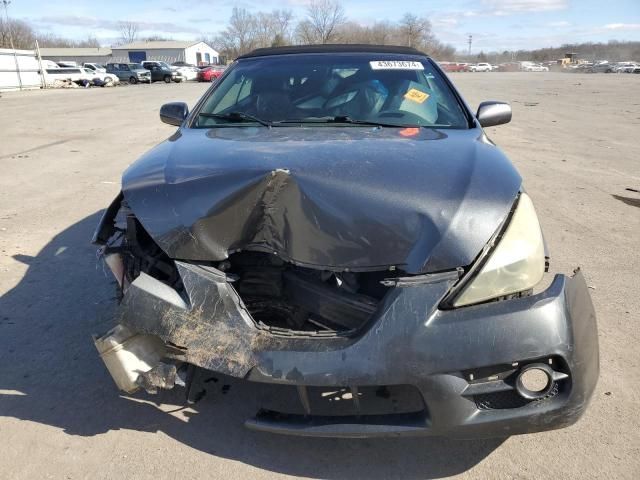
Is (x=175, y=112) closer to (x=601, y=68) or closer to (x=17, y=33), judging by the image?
(x=601, y=68)

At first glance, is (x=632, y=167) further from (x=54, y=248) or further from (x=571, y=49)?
(x=571, y=49)

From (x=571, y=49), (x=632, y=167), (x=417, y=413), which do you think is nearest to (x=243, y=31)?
(x=571, y=49)

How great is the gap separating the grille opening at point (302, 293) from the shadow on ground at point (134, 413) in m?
0.53

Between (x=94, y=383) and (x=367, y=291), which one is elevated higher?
(x=367, y=291)

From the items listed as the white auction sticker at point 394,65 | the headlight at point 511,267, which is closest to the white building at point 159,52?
the white auction sticker at point 394,65

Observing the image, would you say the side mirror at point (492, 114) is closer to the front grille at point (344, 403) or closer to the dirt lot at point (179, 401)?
the dirt lot at point (179, 401)

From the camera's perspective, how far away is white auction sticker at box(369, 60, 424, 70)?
3.61 meters

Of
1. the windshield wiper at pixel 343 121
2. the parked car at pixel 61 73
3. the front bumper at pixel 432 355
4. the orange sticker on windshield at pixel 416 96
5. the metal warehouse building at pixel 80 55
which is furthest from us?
the metal warehouse building at pixel 80 55

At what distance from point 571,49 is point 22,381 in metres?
128

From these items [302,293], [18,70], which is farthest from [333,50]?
[18,70]

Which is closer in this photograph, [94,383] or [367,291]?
[367,291]

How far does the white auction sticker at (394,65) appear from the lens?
361 cm

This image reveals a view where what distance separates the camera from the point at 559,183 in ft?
22.4

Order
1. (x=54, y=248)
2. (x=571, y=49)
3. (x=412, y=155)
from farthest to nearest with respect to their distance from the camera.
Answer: (x=571, y=49) < (x=54, y=248) < (x=412, y=155)
